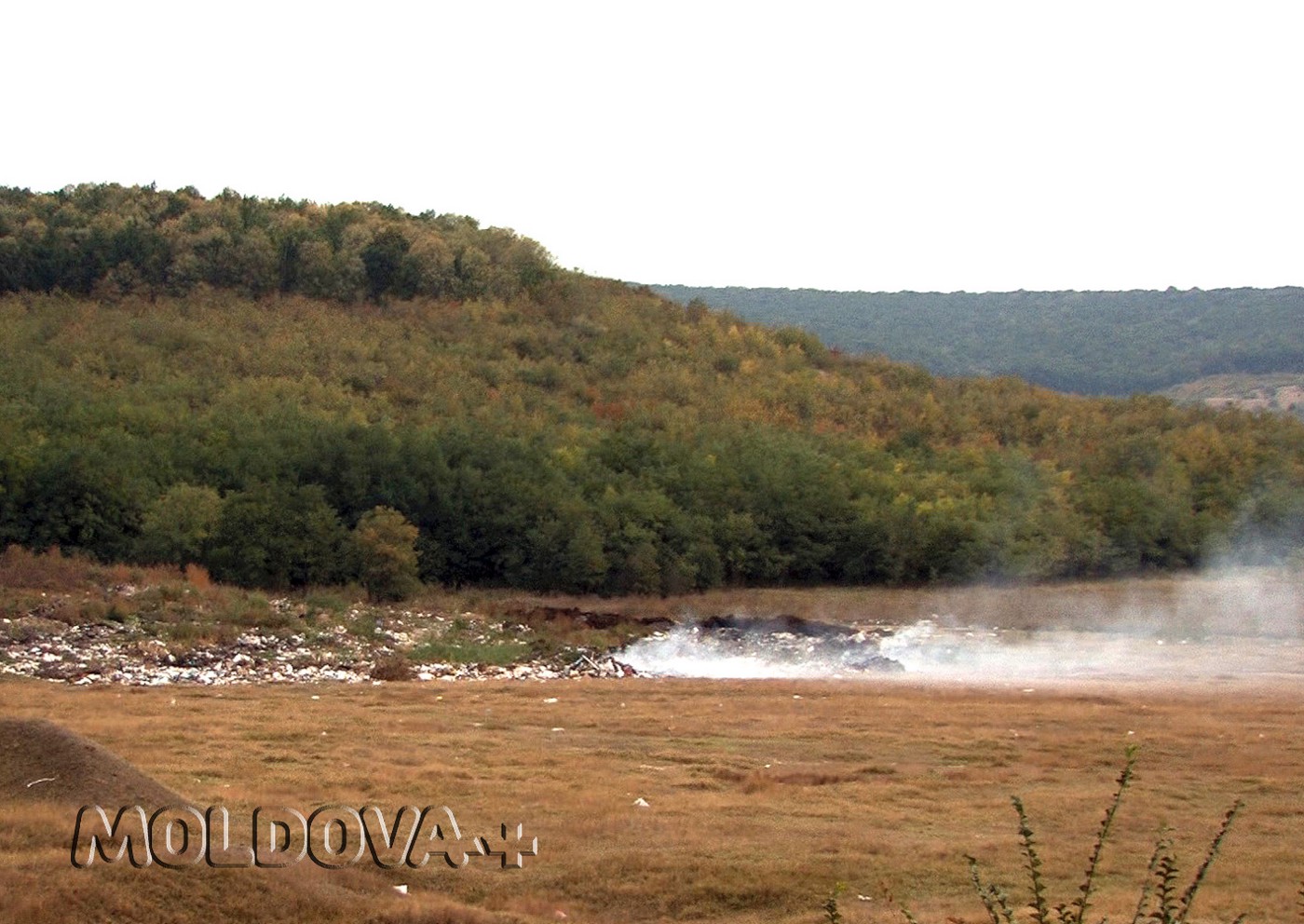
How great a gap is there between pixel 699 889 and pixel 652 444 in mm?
39335

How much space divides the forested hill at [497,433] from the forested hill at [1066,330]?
1490 inches

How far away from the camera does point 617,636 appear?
36.8m

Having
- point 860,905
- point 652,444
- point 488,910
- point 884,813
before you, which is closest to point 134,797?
point 488,910

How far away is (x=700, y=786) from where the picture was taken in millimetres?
17438

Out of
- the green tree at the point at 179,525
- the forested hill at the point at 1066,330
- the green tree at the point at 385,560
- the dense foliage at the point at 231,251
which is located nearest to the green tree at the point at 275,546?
the green tree at the point at 179,525

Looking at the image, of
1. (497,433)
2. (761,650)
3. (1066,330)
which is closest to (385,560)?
(761,650)

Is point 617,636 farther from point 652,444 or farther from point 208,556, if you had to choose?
point 652,444

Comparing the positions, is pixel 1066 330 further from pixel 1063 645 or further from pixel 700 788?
pixel 700 788

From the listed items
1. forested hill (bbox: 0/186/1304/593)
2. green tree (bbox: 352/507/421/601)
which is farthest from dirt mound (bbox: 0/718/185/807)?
forested hill (bbox: 0/186/1304/593)

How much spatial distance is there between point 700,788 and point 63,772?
7.60 m

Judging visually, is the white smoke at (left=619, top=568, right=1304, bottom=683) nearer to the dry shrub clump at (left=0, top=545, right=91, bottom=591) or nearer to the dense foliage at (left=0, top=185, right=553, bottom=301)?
the dry shrub clump at (left=0, top=545, right=91, bottom=591)

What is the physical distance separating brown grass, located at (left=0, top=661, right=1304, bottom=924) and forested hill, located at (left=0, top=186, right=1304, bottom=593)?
630 inches

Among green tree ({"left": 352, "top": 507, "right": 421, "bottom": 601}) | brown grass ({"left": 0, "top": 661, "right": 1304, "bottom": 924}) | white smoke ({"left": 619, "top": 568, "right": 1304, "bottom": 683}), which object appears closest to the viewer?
brown grass ({"left": 0, "top": 661, "right": 1304, "bottom": 924})

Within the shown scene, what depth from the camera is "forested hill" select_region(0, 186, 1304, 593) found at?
141 feet
